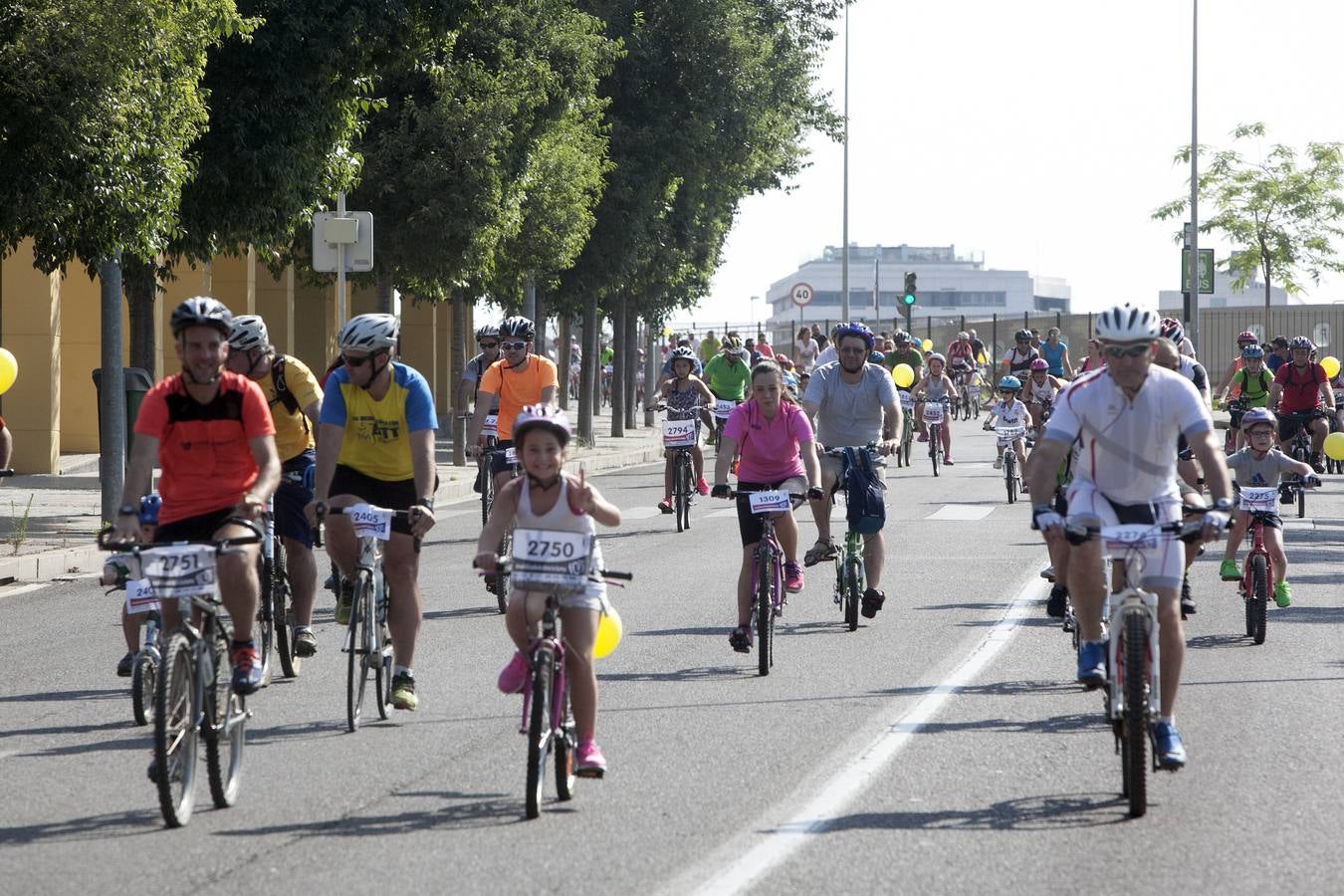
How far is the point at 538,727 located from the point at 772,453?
502 centimetres

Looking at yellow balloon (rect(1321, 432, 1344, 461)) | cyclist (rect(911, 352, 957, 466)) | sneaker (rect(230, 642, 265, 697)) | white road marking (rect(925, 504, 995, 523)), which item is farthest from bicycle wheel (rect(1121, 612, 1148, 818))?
cyclist (rect(911, 352, 957, 466))

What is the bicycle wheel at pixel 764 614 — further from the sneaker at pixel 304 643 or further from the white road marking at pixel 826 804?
the sneaker at pixel 304 643

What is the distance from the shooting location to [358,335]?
9352 mm

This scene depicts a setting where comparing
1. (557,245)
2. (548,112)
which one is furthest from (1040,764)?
(557,245)

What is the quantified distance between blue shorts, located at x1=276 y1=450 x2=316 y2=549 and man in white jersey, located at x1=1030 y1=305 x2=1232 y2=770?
4.35 meters

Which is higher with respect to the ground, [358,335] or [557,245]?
[557,245]

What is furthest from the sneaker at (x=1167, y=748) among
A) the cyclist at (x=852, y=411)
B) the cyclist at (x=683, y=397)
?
the cyclist at (x=683, y=397)

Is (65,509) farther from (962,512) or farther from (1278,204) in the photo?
(1278,204)

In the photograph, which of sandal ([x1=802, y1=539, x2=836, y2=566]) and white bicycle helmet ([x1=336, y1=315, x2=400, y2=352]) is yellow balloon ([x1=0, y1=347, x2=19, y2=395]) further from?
white bicycle helmet ([x1=336, y1=315, x2=400, y2=352])

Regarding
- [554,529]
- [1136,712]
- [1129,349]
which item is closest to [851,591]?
[1129,349]

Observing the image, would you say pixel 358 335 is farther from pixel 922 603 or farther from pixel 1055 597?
pixel 922 603

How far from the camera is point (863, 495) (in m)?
13.0

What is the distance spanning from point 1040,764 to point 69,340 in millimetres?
24060

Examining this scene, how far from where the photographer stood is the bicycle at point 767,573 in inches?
438
